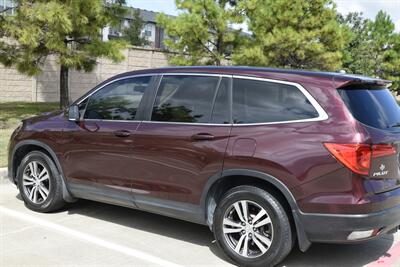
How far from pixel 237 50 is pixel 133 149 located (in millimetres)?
16296

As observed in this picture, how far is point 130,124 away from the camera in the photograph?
526 centimetres

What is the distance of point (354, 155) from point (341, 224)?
552 mm

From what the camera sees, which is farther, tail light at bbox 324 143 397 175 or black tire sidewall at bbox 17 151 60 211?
black tire sidewall at bbox 17 151 60 211

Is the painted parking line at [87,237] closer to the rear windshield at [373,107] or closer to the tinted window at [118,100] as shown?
the tinted window at [118,100]

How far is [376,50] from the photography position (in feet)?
119

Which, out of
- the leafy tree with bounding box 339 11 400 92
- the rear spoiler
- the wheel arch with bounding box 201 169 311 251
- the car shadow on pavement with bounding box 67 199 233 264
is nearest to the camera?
the wheel arch with bounding box 201 169 311 251

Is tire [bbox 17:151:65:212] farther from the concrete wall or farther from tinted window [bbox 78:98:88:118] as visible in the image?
the concrete wall

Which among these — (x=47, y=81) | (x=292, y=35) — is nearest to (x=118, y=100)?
(x=292, y=35)

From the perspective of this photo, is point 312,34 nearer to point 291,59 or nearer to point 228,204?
point 291,59

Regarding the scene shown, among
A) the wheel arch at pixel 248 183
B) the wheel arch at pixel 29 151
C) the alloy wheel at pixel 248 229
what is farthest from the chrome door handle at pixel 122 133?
the alloy wheel at pixel 248 229

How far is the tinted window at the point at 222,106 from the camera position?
4.70m

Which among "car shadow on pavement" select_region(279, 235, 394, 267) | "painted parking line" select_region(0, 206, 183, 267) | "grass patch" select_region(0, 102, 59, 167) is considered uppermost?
"grass patch" select_region(0, 102, 59, 167)

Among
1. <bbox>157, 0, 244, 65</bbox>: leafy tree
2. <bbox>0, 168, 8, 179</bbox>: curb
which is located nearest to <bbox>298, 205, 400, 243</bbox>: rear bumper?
<bbox>0, 168, 8, 179</bbox>: curb

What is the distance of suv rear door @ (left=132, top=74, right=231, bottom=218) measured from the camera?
15.3 feet
